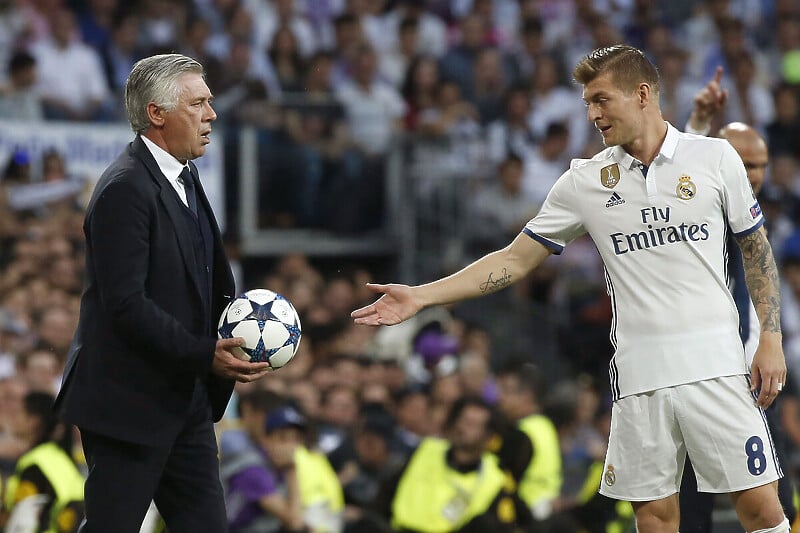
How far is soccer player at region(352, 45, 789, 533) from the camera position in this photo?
4.82m

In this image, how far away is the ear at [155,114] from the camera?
15.6 ft

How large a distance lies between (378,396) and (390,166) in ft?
10.9

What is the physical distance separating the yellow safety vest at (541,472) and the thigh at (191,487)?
434cm

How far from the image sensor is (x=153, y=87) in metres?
4.75

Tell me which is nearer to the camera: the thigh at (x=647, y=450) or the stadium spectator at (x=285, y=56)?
the thigh at (x=647, y=450)

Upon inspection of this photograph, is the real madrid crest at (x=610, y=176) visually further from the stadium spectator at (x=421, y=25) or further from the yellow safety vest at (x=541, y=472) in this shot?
the stadium spectator at (x=421, y=25)

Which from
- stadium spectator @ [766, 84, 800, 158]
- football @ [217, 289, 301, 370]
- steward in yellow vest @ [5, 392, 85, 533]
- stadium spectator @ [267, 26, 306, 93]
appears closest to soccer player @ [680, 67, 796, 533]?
football @ [217, 289, 301, 370]

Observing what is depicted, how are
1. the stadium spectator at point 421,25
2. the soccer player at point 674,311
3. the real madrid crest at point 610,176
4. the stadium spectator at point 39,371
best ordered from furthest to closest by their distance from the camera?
the stadium spectator at point 421,25
the stadium spectator at point 39,371
the real madrid crest at point 610,176
the soccer player at point 674,311

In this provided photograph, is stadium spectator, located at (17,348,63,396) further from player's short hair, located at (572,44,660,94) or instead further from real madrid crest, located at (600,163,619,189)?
player's short hair, located at (572,44,660,94)

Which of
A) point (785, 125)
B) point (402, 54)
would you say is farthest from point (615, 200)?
point (785, 125)

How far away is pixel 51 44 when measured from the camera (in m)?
12.3

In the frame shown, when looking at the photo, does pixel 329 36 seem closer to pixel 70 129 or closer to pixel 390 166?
pixel 390 166

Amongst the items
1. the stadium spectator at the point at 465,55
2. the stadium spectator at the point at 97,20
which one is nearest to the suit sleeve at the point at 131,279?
the stadium spectator at the point at 97,20

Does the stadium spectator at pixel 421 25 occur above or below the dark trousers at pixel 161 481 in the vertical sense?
above
